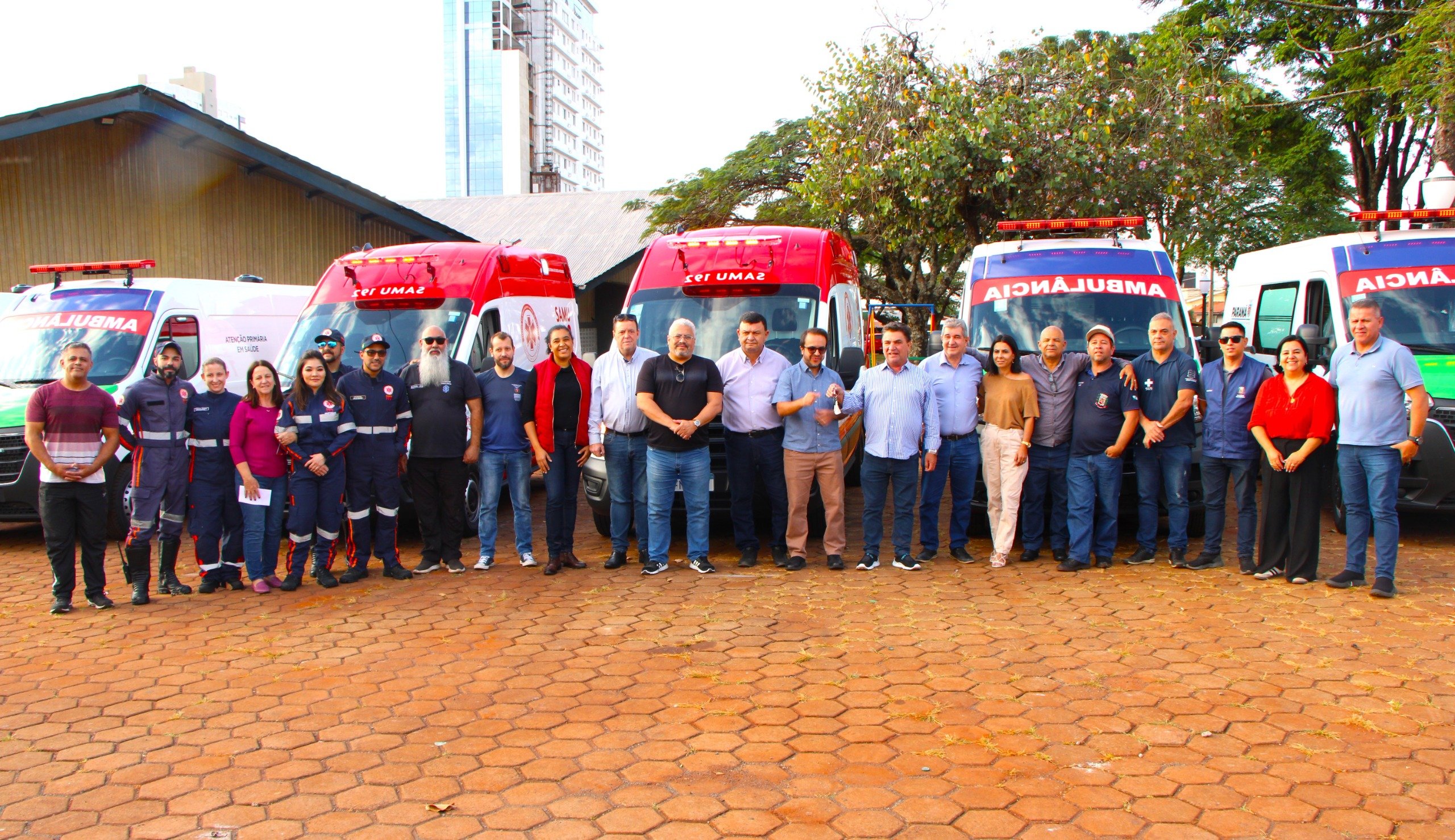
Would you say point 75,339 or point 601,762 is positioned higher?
point 75,339

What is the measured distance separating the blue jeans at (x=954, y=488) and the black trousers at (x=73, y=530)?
5.58 metres

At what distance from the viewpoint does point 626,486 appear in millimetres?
7633

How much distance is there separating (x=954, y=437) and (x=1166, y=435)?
147 centimetres

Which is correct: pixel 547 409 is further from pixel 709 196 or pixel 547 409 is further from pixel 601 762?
pixel 709 196

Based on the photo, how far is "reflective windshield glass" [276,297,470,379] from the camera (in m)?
8.77

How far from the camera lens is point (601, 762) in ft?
13.5

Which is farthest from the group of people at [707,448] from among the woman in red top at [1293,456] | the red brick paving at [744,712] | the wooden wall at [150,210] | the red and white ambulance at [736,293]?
the wooden wall at [150,210]

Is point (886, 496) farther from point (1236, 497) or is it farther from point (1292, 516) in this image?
point (1292, 516)

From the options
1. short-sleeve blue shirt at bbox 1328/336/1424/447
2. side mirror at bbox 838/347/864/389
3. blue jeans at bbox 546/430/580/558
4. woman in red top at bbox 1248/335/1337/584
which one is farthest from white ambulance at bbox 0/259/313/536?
short-sleeve blue shirt at bbox 1328/336/1424/447

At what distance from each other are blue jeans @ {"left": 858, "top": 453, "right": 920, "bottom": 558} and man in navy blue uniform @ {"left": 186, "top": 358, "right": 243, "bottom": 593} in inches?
174

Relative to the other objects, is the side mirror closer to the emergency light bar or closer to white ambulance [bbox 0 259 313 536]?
white ambulance [bbox 0 259 313 536]

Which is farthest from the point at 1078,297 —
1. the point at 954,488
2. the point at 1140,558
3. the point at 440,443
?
the point at 440,443

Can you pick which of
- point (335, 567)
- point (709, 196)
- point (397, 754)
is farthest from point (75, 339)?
point (709, 196)

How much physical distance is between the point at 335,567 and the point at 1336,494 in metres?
8.18
